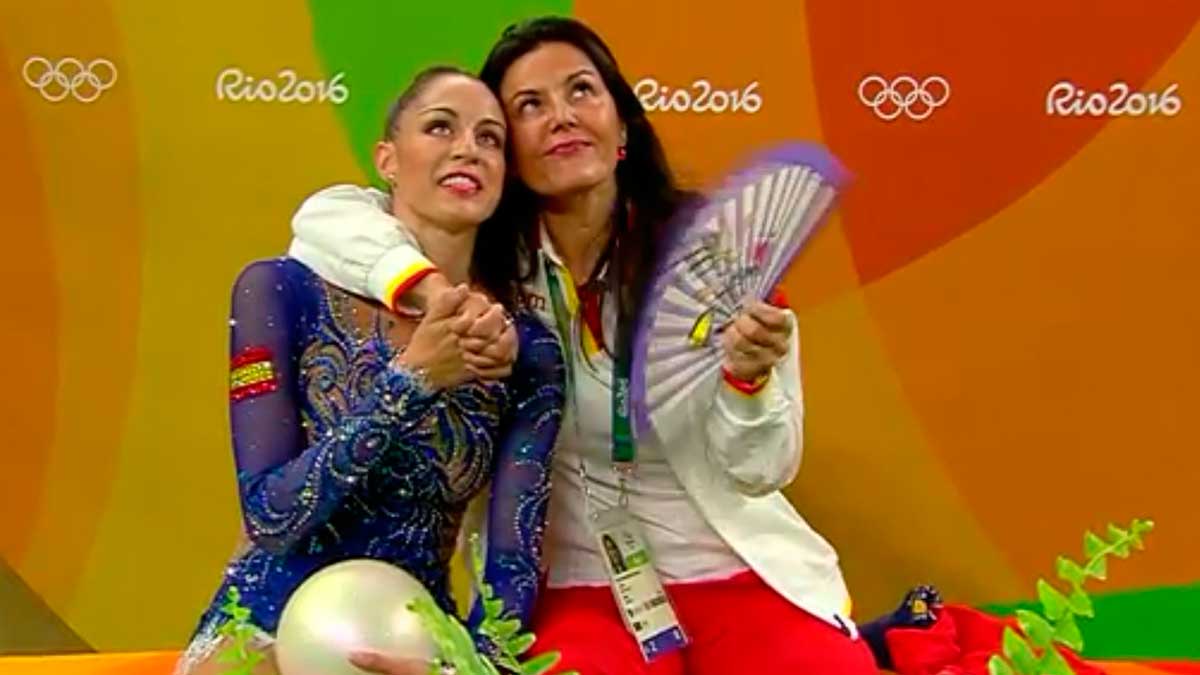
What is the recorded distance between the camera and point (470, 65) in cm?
259

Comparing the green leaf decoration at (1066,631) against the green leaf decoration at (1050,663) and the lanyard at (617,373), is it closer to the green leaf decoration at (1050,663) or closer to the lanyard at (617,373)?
the green leaf decoration at (1050,663)

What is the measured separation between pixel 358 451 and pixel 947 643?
34.8 inches

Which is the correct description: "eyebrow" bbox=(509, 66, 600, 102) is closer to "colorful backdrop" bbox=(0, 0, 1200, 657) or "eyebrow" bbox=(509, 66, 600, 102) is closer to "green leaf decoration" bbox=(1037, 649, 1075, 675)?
"colorful backdrop" bbox=(0, 0, 1200, 657)

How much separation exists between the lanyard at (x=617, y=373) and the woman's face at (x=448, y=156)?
0.53 feet

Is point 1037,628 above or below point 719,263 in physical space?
below

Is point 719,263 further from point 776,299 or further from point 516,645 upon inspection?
point 516,645

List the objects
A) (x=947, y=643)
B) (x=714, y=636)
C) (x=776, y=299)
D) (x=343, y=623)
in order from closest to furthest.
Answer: (x=343, y=623), (x=776, y=299), (x=714, y=636), (x=947, y=643)

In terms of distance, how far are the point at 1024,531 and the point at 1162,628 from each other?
29 centimetres

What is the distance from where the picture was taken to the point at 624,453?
203 cm

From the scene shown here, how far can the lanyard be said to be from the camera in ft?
6.60

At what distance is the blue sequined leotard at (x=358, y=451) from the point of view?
1789 millimetres

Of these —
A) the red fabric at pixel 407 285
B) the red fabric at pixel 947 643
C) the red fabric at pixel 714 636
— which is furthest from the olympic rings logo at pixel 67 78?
the red fabric at pixel 947 643

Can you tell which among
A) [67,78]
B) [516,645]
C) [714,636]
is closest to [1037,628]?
[516,645]

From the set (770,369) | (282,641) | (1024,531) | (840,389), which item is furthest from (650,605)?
(1024,531)
